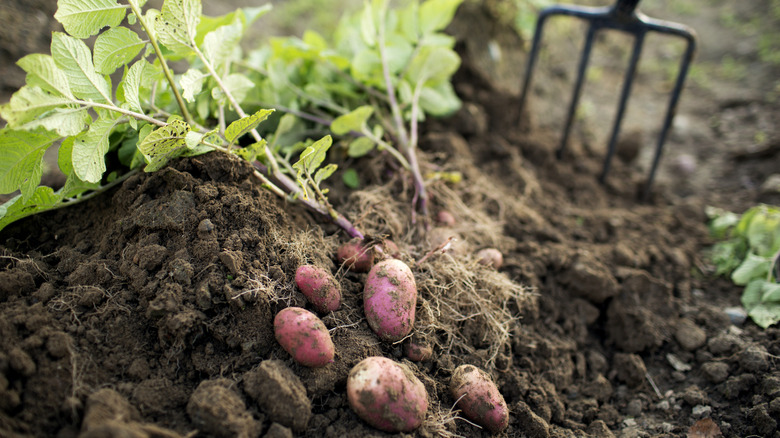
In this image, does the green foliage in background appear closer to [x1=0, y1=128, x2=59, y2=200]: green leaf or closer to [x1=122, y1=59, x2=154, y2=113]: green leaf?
[x1=122, y1=59, x2=154, y2=113]: green leaf

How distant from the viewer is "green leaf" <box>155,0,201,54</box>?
1536 mm

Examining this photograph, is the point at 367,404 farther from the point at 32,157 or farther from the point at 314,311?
the point at 32,157

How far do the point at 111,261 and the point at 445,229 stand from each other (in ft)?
4.44

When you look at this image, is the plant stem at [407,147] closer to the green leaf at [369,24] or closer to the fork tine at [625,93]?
the green leaf at [369,24]

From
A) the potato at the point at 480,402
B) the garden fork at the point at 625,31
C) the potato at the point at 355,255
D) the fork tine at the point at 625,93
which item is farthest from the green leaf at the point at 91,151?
the fork tine at the point at 625,93

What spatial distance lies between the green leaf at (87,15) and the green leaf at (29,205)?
58cm

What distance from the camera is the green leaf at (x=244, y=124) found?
1.49m

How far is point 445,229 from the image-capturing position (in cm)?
204

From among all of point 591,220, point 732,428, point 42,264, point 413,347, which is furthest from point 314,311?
point 591,220

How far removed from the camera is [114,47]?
154 centimetres

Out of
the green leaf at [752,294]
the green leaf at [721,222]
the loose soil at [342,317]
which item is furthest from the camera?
the green leaf at [721,222]

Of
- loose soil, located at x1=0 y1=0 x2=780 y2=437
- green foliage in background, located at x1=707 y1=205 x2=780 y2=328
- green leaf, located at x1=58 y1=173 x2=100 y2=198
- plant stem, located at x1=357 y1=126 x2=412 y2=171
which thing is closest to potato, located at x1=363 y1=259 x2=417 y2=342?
loose soil, located at x1=0 y1=0 x2=780 y2=437

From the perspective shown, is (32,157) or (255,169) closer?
(32,157)

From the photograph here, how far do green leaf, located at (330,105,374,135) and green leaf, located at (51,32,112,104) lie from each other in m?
0.92
